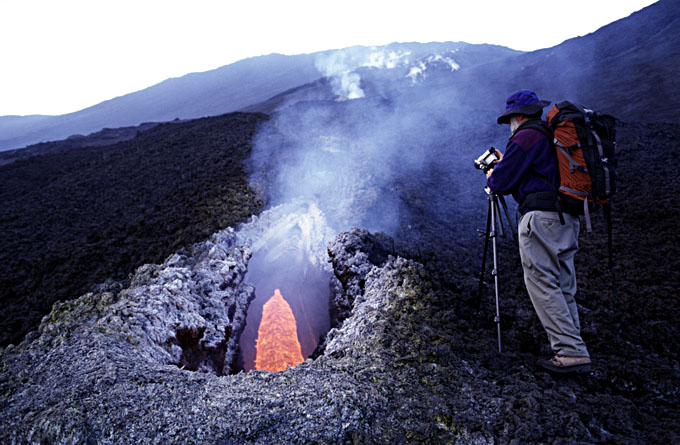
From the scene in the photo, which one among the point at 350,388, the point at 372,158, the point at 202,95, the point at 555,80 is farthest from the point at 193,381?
the point at 202,95

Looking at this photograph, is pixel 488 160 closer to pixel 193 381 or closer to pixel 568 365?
pixel 568 365

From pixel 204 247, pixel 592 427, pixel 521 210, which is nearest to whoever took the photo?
pixel 592 427

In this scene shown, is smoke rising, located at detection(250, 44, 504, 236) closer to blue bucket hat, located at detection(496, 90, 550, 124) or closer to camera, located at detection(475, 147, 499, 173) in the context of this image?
camera, located at detection(475, 147, 499, 173)

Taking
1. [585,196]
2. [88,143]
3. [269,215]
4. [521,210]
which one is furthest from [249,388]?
[88,143]

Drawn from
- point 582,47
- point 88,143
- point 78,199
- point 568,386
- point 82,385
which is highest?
point 582,47

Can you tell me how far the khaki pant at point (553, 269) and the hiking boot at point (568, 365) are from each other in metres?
0.04

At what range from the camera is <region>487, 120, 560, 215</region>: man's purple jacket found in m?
2.68

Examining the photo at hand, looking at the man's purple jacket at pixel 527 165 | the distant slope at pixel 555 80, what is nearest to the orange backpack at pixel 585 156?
the man's purple jacket at pixel 527 165

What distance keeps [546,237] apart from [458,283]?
180cm

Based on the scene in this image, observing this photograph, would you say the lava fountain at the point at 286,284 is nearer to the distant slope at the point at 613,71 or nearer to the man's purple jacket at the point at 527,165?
the man's purple jacket at the point at 527,165

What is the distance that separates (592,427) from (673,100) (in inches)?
583

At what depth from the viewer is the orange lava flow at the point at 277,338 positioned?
516cm

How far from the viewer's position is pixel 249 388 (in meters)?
2.93

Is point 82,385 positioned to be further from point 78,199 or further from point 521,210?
point 78,199
